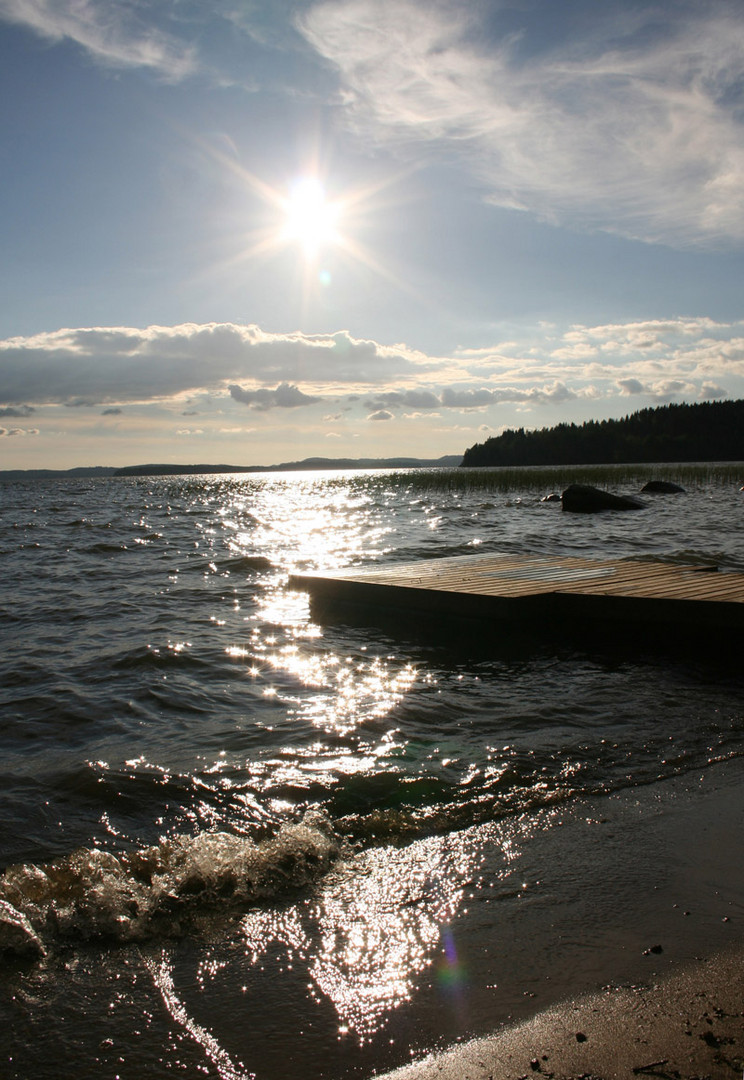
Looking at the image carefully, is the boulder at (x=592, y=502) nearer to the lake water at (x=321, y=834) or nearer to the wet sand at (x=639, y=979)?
the lake water at (x=321, y=834)

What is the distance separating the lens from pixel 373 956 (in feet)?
9.37

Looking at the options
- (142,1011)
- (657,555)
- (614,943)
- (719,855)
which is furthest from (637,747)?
(657,555)

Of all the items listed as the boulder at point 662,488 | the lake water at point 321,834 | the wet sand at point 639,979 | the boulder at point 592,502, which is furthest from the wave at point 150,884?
the boulder at point 662,488

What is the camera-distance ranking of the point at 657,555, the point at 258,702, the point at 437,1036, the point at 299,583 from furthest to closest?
1. the point at 657,555
2. the point at 299,583
3. the point at 258,702
4. the point at 437,1036

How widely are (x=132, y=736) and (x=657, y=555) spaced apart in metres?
13.3

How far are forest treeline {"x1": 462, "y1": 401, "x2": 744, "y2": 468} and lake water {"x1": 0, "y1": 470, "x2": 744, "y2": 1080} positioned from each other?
404 feet

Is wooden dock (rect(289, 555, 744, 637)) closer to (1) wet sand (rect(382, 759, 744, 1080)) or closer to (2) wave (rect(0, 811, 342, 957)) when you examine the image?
(1) wet sand (rect(382, 759, 744, 1080))

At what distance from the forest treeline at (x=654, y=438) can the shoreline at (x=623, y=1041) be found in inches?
5026

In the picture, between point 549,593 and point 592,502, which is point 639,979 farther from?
point 592,502

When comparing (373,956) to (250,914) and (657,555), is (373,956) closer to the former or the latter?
(250,914)

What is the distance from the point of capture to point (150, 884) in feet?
11.7

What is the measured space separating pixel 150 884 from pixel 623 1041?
232cm

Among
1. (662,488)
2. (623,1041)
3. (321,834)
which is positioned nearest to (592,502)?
(662,488)

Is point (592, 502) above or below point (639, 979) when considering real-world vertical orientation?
above
